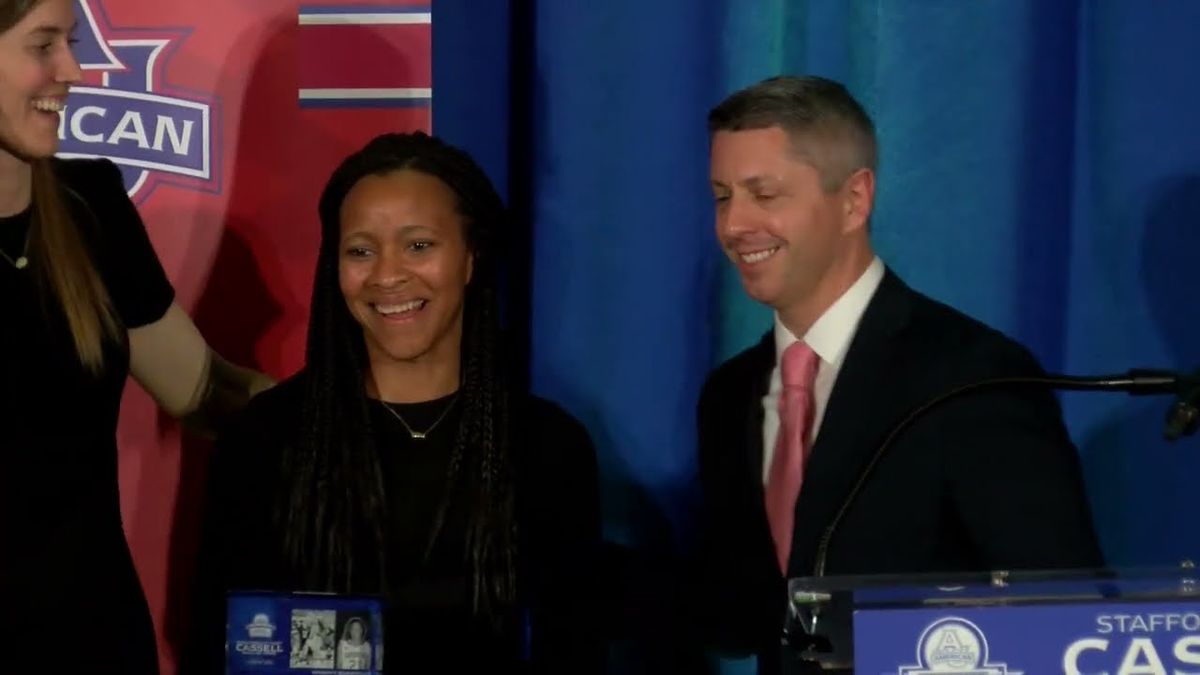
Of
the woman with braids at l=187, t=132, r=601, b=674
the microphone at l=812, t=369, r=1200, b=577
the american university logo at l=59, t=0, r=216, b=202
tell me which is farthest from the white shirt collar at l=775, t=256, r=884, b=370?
the american university logo at l=59, t=0, r=216, b=202

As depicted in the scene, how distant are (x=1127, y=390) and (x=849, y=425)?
49cm

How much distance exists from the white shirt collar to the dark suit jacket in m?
0.01

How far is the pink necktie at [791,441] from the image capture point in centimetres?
169

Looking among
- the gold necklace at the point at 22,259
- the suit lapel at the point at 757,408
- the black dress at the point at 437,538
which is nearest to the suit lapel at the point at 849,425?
the suit lapel at the point at 757,408

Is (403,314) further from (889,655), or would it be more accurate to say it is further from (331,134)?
(889,655)

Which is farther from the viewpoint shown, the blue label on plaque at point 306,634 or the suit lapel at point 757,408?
the suit lapel at point 757,408

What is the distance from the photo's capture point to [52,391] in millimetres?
1743

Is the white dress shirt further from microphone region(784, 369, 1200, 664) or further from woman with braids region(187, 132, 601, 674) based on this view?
microphone region(784, 369, 1200, 664)

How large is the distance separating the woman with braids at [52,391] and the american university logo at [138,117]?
259mm

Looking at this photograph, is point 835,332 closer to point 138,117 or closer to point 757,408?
point 757,408

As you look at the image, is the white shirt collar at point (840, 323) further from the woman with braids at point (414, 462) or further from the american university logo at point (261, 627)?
the american university logo at point (261, 627)

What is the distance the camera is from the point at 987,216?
201cm

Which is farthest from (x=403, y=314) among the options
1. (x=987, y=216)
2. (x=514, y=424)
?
(x=987, y=216)

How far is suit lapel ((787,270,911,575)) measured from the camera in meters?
1.63
